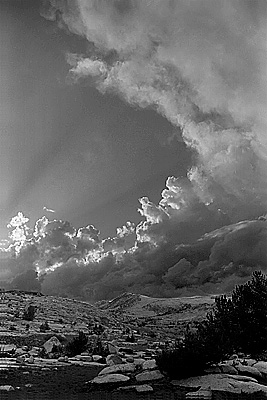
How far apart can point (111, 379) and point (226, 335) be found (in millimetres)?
3580

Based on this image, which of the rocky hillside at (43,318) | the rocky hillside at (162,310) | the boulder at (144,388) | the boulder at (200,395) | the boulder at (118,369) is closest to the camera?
the boulder at (200,395)

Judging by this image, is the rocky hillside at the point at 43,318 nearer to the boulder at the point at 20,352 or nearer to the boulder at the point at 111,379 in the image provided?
the boulder at the point at 20,352

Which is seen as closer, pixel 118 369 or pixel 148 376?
pixel 148 376

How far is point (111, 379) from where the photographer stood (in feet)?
28.4

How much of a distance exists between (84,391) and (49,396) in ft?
2.96

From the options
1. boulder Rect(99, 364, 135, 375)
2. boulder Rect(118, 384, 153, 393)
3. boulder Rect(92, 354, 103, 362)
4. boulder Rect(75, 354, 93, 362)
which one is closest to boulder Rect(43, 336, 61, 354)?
boulder Rect(75, 354, 93, 362)

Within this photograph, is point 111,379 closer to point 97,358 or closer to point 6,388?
point 6,388

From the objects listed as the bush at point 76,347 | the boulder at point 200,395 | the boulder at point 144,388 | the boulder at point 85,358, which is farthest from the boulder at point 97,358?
the boulder at point 200,395

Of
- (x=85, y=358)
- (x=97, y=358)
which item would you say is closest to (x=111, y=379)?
(x=97, y=358)

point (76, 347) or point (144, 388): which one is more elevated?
point (76, 347)

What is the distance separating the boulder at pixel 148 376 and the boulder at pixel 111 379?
268 millimetres

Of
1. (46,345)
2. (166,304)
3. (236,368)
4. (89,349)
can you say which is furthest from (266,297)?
(166,304)

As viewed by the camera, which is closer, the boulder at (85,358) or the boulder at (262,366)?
the boulder at (262,366)

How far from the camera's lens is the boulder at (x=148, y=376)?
8734 mm
